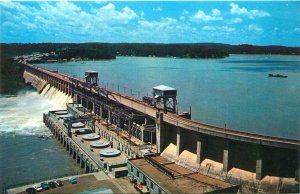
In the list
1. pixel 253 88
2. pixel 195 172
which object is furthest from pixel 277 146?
pixel 253 88

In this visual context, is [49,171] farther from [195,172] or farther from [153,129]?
[195,172]

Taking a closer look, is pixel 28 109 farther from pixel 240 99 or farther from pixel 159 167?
pixel 159 167

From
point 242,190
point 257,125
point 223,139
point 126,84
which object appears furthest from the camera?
point 126,84

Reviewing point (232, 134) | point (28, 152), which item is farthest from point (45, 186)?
point (28, 152)

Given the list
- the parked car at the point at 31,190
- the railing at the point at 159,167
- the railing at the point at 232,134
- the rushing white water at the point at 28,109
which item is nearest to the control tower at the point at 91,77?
the rushing white water at the point at 28,109

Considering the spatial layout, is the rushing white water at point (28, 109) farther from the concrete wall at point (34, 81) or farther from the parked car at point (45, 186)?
the parked car at point (45, 186)

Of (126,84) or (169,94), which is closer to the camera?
(169,94)
